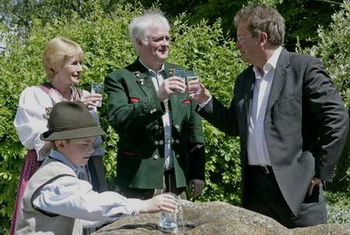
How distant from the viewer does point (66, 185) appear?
3148mm

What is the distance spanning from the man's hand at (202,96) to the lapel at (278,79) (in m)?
0.51

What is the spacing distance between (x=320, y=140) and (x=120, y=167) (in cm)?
127

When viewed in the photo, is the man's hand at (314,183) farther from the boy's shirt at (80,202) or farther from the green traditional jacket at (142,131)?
the boy's shirt at (80,202)

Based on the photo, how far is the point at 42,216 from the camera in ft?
10.5

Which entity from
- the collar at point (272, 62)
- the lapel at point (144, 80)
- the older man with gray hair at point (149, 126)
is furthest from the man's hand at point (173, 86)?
the collar at point (272, 62)

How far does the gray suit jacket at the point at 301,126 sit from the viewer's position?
12.9 feet

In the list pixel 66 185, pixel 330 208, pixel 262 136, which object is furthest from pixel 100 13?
pixel 66 185

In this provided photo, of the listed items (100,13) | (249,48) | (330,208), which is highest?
(100,13)

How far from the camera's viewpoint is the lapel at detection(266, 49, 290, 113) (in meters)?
4.02

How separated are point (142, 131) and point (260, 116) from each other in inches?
31.1

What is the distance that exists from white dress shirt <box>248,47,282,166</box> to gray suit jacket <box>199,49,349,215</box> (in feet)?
0.12

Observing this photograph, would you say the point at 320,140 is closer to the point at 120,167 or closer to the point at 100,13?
the point at 120,167

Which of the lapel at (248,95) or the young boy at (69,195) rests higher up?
the lapel at (248,95)

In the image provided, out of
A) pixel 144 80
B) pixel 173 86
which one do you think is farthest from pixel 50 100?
pixel 173 86
